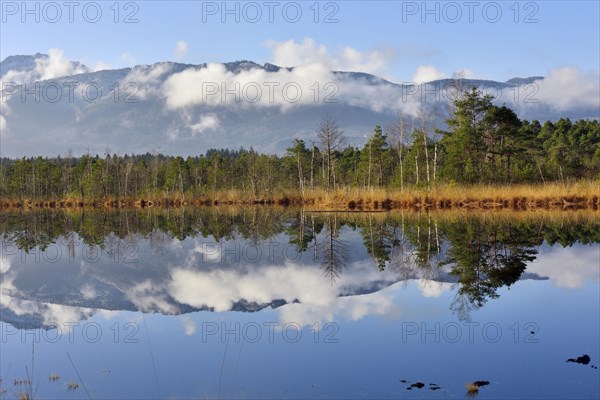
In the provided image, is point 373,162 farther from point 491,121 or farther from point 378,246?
point 378,246

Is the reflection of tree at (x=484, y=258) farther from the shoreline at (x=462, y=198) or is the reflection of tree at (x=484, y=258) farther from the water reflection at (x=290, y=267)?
the shoreline at (x=462, y=198)

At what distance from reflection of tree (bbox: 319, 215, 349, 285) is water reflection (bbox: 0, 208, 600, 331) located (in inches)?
1.6

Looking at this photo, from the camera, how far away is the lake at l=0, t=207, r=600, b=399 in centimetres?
679

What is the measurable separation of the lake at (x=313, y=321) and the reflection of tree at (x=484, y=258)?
6 cm

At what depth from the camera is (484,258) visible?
14.9m

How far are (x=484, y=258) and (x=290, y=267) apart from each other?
4.89 metres

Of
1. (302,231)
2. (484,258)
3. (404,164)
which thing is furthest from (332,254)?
(404,164)


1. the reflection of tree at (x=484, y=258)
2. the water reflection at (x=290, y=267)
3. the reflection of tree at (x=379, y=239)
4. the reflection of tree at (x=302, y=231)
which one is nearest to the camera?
the reflection of tree at (x=484, y=258)

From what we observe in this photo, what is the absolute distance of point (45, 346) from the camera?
883 cm

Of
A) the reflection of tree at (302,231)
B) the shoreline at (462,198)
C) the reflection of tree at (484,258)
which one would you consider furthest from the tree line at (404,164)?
the reflection of tree at (484,258)

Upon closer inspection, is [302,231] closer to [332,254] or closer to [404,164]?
[332,254]

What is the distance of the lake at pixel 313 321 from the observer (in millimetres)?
6785

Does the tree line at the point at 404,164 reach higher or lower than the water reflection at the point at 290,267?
higher

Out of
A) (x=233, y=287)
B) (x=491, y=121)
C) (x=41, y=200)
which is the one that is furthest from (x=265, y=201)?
(x=233, y=287)
